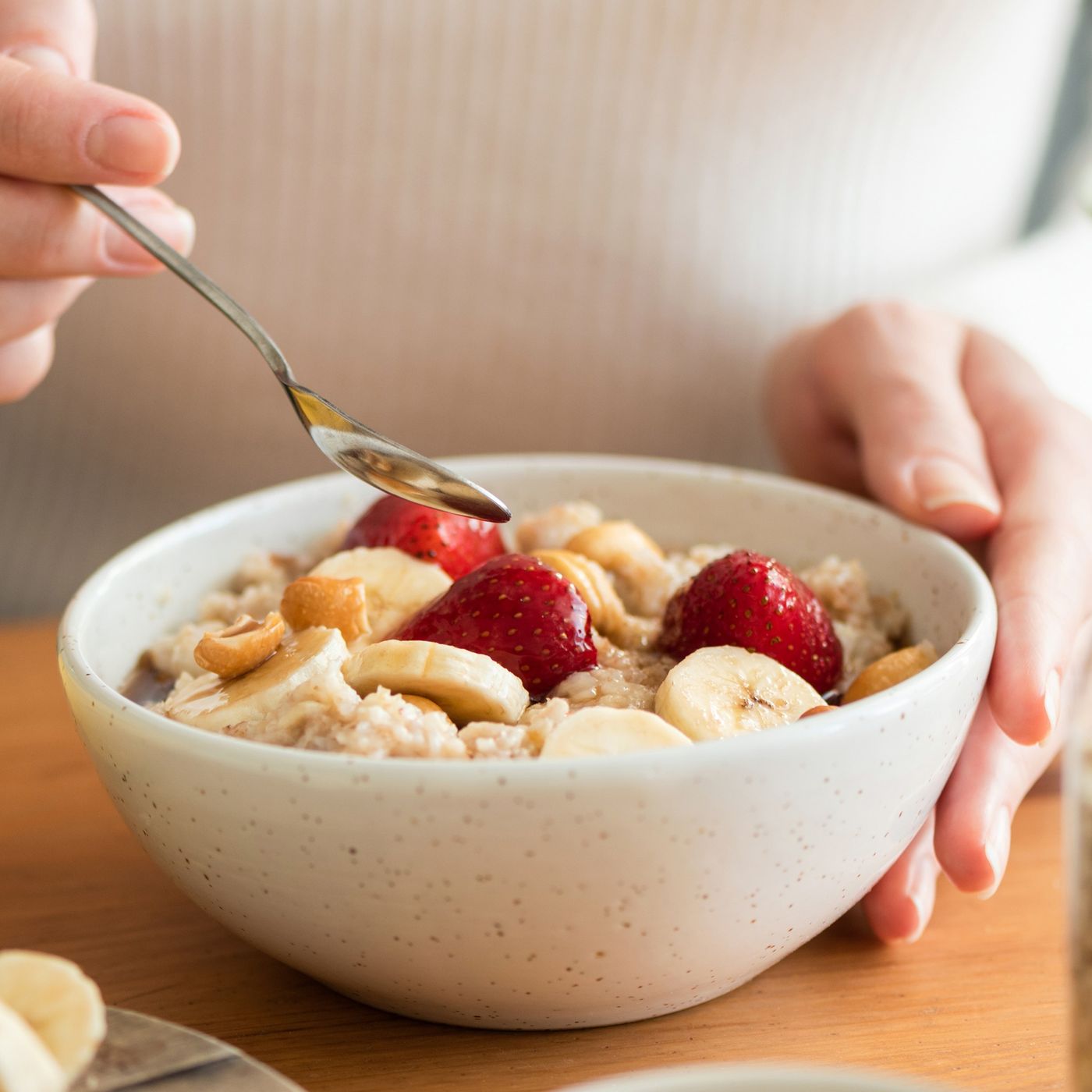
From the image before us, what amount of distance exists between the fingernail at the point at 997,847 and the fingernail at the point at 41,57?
72 cm

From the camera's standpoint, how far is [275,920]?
53 cm

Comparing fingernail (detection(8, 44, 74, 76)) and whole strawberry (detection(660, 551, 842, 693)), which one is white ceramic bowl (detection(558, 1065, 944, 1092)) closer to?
whole strawberry (detection(660, 551, 842, 693))

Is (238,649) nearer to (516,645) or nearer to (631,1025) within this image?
(516,645)

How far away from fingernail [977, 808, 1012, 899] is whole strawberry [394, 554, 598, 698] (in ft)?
0.73

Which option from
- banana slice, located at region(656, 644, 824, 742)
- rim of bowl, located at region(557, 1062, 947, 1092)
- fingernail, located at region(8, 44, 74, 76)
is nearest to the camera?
rim of bowl, located at region(557, 1062, 947, 1092)

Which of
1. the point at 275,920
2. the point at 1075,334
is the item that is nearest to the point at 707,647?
the point at 275,920

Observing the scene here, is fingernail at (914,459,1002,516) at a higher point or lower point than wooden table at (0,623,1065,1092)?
higher

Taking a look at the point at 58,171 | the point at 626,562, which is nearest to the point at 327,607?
the point at 626,562

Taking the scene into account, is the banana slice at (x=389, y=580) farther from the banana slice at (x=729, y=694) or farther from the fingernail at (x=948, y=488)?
the fingernail at (x=948, y=488)

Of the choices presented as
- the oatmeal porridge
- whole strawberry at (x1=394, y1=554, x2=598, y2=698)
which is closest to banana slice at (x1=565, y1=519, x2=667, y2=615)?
the oatmeal porridge

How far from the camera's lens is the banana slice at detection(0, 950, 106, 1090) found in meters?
0.40

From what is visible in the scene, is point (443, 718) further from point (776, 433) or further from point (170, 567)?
point (776, 433)

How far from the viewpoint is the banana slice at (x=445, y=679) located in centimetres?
56

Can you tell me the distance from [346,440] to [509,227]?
2.07ft
